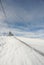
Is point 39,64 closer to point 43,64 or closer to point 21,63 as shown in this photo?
point 43,64

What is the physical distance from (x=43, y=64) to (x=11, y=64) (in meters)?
1.11

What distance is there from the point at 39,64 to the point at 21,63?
2.10ft

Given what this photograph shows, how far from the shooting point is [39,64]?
4.54m

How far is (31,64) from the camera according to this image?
4.59 metres

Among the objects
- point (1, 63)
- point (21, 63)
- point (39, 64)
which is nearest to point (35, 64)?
point (39, 64)

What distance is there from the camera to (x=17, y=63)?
185 inches

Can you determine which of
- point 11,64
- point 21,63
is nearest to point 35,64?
point 21,63

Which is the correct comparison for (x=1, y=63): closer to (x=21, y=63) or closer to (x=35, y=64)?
(x=21, y=63)

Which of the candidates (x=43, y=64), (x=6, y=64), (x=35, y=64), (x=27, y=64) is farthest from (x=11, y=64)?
(x=43, y=64)

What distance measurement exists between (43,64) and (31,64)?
0.41 meters

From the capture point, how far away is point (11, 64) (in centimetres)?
454

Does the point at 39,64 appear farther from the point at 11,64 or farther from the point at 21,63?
the point at 11,64

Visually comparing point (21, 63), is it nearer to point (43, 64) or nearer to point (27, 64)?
point (27, 64)

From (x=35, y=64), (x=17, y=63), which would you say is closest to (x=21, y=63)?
(x=17, y=63)
